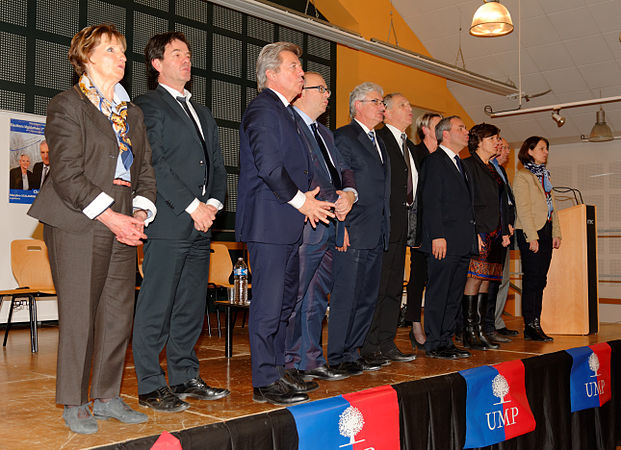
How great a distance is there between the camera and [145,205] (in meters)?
2.43

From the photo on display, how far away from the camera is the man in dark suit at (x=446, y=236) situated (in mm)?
3953

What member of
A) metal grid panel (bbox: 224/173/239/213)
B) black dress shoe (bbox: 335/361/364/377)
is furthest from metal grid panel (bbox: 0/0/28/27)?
black dress shoe (bbox: 335/361/364/377)

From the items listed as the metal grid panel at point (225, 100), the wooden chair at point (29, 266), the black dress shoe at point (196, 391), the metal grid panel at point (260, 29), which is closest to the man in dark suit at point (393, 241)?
the black dress shoe at point (196, 391)

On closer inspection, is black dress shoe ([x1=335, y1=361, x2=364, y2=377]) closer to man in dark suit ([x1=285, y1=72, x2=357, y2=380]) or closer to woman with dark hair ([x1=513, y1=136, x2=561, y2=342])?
man in dark suit ([x1=285, y1=72, x2=357, y2=380])

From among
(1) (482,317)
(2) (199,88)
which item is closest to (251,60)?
(2) (199,88)

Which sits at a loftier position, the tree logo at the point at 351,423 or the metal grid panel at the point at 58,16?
the metal grid panel at the point at 58,16

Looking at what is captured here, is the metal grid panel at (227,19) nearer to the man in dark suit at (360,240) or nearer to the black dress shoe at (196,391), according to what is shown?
the man in dark suit at (360,240)

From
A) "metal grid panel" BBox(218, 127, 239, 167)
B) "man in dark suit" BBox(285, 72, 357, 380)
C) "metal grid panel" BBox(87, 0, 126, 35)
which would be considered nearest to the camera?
"man in dark suit" BBox(285, 72, 357, 380)

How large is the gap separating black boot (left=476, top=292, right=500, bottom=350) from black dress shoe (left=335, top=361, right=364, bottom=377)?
1349 millimetres

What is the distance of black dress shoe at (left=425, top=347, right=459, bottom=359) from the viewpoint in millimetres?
3825

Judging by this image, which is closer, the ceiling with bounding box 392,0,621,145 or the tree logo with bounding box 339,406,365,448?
the tree logo with bounding box 339,406,365,448

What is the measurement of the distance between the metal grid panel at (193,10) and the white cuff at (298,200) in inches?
197

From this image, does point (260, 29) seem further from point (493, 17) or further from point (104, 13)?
point (493, 17)

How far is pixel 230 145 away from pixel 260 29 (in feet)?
5.21
